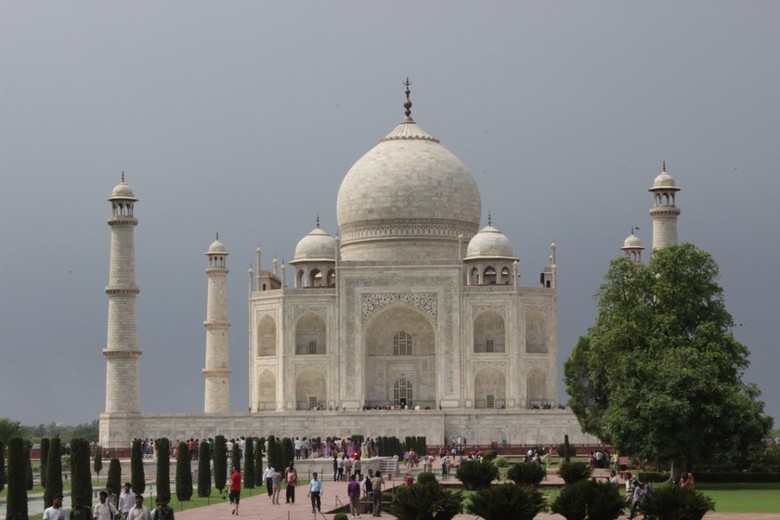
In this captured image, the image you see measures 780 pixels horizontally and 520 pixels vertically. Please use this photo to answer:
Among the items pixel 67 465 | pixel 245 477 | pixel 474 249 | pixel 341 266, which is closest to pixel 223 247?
pixel 341 266

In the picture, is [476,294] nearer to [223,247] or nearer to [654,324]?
[223,247]

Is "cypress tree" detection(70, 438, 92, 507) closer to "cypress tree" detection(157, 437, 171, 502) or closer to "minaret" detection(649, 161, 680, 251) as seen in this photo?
"cypress tree" detection(157, 437, 171, 502)

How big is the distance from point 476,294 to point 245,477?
1852cm

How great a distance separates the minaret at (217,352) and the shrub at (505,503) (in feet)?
102

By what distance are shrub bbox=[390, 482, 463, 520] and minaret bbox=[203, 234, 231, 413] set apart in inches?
1194

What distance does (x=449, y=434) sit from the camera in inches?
1736

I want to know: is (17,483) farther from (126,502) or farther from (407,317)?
(407,317)

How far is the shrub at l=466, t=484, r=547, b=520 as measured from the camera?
18.4m

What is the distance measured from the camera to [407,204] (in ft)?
167

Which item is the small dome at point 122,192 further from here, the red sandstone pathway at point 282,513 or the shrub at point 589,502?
the shrub at point 589,502

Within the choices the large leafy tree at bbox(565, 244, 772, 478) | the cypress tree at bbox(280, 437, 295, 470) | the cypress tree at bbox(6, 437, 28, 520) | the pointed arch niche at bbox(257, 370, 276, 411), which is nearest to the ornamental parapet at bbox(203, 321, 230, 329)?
the pointed arch niche at bbox(257, 370, 276, 411)

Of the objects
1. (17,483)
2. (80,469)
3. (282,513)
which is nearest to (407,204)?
(282,513)

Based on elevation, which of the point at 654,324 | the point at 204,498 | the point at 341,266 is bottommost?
the point at 204,498

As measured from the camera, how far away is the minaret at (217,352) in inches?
1933
